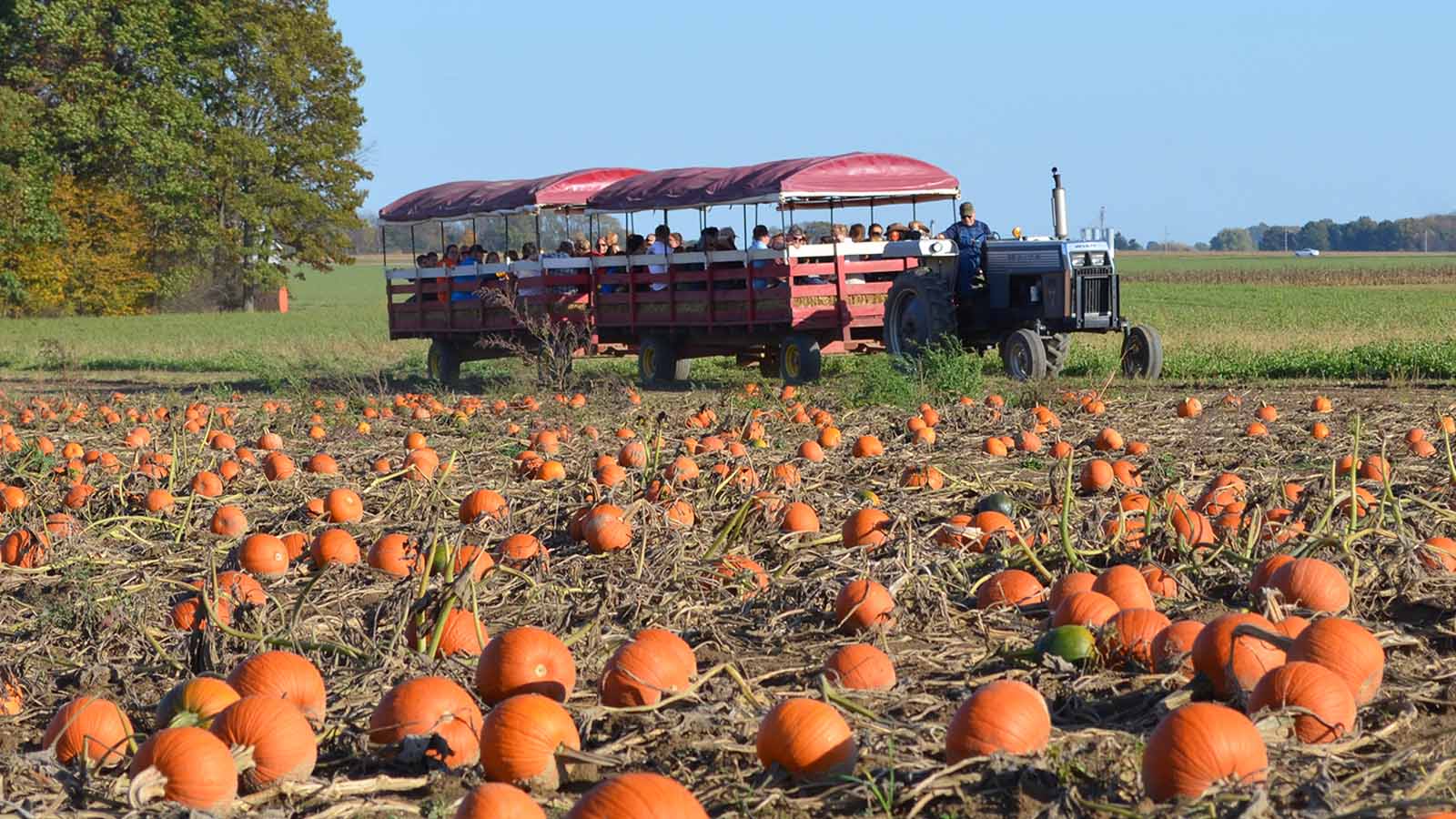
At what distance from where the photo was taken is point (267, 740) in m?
3.84

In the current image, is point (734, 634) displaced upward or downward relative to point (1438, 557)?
downward

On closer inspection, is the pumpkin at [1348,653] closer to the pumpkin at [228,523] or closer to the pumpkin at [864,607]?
the pumpkin at [864,607]

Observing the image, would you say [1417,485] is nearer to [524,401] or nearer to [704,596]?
[704,596]

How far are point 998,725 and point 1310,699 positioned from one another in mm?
729

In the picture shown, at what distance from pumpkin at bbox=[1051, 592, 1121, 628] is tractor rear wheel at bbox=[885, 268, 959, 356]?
11.2 metres

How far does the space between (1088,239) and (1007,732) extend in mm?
14017

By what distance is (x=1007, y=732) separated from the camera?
148 inches

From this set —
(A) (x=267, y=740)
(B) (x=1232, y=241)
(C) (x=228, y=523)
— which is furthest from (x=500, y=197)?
(B) (x=1232, y=241)

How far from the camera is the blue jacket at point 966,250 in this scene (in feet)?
58.1

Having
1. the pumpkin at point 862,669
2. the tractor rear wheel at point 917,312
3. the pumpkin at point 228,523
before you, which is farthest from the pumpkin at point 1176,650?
the tractor rear wheel at point 917,312

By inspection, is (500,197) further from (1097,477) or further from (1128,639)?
(1128,639)

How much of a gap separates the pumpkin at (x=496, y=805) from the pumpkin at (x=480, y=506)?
419cm

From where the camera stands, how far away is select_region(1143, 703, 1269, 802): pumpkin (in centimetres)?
342

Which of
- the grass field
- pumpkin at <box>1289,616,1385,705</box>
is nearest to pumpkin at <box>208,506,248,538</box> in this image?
pumpkin at <box>1289,616,1385,705</box>
